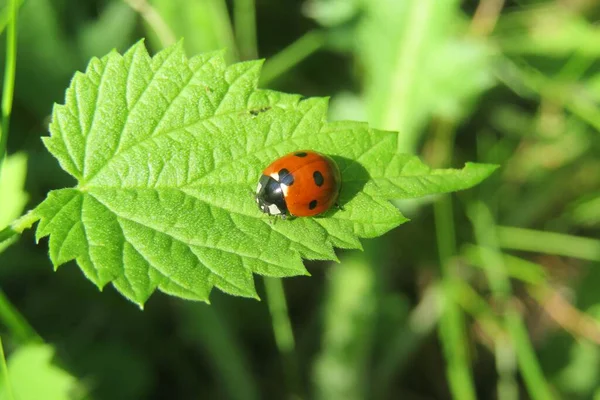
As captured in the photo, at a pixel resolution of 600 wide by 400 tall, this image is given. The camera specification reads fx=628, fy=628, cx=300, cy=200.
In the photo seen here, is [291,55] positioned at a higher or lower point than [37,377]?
higher

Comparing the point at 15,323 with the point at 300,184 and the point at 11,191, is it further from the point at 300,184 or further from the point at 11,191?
the point at 300,184

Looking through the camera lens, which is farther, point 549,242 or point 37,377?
point 549,242

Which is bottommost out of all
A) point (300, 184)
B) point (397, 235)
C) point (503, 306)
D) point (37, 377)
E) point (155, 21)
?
point (503, 306)

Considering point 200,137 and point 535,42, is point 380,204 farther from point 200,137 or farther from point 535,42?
point 535,42

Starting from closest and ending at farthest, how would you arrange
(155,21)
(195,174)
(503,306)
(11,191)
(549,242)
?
(195,174)
(11,191)
(155,21)
(503,306)
(549,242)

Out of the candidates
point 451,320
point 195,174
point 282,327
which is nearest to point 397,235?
point 451,320

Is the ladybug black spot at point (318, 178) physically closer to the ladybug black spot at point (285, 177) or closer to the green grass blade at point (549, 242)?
the ladybug black spot at point (285, 177)

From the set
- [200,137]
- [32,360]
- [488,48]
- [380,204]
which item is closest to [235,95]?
[200,137]
